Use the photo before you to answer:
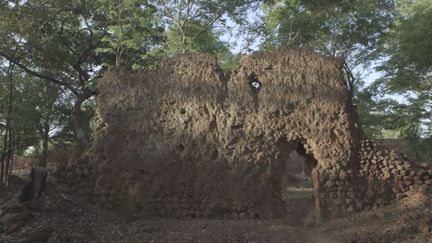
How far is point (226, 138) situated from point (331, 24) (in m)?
10.6

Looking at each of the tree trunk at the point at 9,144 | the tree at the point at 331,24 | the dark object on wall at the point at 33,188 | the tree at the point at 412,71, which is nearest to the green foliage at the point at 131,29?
the tree trunk at the point at 9,144

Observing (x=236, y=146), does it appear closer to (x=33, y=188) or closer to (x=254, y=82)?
(x=254, y=82)

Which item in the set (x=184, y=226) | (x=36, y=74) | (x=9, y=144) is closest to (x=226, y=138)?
(x=184, y=226)

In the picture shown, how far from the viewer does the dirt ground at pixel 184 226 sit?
9.30m

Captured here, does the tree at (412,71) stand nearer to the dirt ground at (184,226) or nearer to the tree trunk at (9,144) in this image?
the dirt ground at (184,226)

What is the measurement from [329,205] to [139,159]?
4.33 meters

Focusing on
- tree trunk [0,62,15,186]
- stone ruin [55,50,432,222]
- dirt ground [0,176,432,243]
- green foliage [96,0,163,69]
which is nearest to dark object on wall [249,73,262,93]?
stone ruin [55,50,432,222]

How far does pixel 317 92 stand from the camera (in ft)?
37.1

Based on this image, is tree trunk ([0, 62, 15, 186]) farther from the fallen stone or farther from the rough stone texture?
the fallen stone

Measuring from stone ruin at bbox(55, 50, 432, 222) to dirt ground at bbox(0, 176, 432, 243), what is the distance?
0.40m

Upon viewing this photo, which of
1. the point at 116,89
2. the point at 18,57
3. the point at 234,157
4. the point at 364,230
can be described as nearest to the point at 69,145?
the point at 18,57

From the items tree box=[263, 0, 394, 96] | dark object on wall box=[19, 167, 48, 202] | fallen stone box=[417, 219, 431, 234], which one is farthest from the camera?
tree box=[263, 0, 394, 96]

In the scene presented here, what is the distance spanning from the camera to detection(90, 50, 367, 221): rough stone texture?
11.0 m

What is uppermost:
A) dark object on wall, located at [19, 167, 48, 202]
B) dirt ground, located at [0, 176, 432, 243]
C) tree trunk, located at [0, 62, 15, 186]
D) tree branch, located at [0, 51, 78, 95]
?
tree branch, located at [0, 51, 78, 95]
